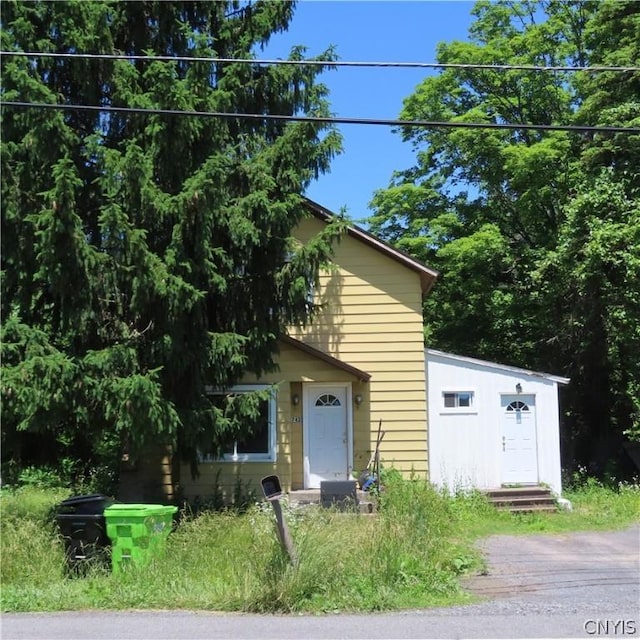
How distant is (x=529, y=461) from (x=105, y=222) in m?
11.3

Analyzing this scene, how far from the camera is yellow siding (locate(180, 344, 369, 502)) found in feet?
47.3

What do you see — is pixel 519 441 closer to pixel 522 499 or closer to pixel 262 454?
pixel 522 499

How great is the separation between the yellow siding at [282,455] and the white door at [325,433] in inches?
8.6

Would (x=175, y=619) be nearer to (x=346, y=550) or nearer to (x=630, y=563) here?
(x=346, y=550)

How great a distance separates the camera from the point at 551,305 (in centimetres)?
2173

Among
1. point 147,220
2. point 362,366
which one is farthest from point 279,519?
point 362,366

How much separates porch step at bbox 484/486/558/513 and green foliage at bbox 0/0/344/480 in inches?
249

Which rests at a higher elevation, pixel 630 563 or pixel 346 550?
pixel 346 550

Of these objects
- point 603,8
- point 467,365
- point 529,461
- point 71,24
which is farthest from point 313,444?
point 603,8

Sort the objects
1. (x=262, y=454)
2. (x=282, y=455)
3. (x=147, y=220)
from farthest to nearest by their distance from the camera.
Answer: (x=262, y=454), (x=282, y=455), (x=147, y=220)

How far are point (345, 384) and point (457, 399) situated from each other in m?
2.86

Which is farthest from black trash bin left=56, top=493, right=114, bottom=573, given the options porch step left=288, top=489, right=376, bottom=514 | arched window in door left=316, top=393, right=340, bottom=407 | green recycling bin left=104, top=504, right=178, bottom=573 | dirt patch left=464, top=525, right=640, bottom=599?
arched window in door left=316, top=393, right=340, bottom=407

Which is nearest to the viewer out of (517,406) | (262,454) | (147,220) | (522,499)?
(147,220)

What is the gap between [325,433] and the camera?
14.9 meters
